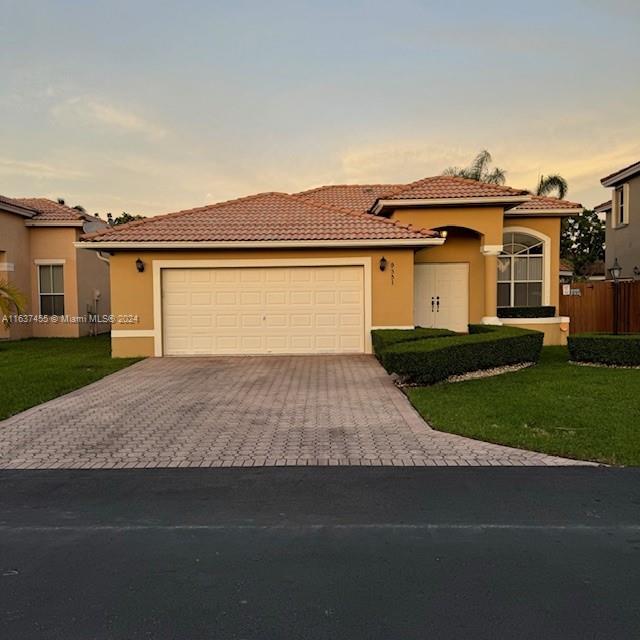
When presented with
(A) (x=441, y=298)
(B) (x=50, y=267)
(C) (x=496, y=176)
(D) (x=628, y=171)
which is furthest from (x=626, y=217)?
(B) (x=50, y=267)

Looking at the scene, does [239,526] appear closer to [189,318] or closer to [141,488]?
[141,488]

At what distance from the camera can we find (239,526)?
13.1 ft

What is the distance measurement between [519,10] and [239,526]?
41.7 ft

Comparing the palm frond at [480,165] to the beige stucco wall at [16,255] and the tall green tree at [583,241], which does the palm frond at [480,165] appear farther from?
the tall green tree at [583,241]

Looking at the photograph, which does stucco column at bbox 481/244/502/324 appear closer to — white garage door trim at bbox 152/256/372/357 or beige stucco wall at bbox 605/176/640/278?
white garage door trim at bbox 152/256/372/357

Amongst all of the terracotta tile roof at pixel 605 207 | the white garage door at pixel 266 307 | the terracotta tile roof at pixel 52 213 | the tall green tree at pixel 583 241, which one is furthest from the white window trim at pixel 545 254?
the tall green tree at pixel 583 241

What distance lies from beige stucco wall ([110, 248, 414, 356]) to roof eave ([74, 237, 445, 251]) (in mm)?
327

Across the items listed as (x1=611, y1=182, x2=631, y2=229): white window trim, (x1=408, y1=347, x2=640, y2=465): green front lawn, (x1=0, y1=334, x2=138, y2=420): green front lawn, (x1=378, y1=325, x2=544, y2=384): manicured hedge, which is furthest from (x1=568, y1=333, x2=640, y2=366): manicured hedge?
(x1=611, y1=182, x2=631, y2=229): white window trim

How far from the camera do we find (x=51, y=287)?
21.2 metres

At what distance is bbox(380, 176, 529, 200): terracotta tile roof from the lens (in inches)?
590

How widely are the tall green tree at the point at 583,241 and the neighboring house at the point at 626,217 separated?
25494mm

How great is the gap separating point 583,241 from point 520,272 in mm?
34482

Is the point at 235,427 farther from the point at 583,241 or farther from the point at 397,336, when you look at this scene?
the point at 583,241

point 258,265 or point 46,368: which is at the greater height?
point 258,265
